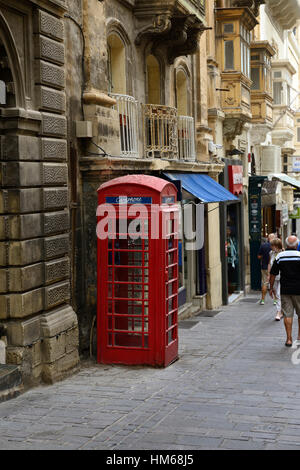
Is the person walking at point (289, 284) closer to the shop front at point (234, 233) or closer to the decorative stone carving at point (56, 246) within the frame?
the decorative stone carving at point (56, 246)

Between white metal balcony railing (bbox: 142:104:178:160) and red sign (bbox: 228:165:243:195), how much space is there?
613 cm

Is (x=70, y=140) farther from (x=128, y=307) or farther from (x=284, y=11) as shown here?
(x=284, y=11)

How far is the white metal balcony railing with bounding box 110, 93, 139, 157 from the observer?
1375 cm

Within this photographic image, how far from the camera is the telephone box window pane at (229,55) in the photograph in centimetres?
2319

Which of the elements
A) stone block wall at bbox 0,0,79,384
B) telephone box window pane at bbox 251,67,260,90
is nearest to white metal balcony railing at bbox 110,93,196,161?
stone block wall at bbox 0,0,79,384

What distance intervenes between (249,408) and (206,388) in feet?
4.06

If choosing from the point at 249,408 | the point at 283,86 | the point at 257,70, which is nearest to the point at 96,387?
the point at 249,408

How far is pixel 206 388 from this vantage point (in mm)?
9906

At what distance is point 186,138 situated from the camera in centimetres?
1809

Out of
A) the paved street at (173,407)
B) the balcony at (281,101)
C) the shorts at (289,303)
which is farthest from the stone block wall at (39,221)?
the balcony at (281,101)

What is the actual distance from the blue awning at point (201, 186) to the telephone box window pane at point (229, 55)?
5.97m

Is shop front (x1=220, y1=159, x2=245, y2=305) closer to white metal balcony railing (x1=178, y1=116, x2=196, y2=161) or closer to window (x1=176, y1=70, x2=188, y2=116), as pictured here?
window (x1=176, y1=70, x2=188, y2=116)

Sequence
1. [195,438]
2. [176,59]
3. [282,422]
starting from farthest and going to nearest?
1. [176,59]
2. [282,422]
3. [195,438]

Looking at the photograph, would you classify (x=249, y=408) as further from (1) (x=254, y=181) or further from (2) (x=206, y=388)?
(1) (x=254, y=181)
